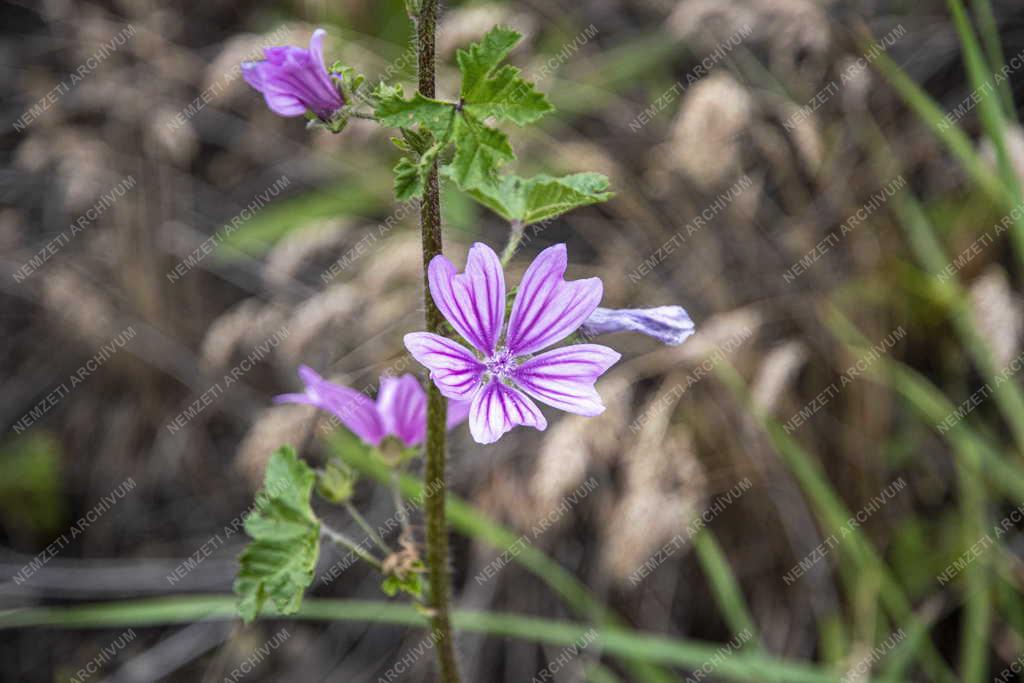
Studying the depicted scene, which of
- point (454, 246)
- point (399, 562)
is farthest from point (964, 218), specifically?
point (399, 562)

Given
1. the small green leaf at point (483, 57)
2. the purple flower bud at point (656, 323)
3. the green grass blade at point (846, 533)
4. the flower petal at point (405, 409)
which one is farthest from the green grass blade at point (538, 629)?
the small green leaf at point (483, 57)

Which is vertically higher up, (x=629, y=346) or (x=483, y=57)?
(x=629, y=346)

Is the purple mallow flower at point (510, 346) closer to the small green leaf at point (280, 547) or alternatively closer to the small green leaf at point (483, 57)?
the small green leaf at point (483, 57)

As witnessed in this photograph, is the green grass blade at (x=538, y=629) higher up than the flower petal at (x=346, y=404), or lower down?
lower down

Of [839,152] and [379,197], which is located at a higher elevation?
[379,197]

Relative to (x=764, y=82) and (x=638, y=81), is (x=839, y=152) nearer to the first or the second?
(x=764, y=82)

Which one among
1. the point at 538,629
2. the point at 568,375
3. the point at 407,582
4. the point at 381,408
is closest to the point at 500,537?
the point at 538,629

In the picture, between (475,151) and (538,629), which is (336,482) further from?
(538,629)
